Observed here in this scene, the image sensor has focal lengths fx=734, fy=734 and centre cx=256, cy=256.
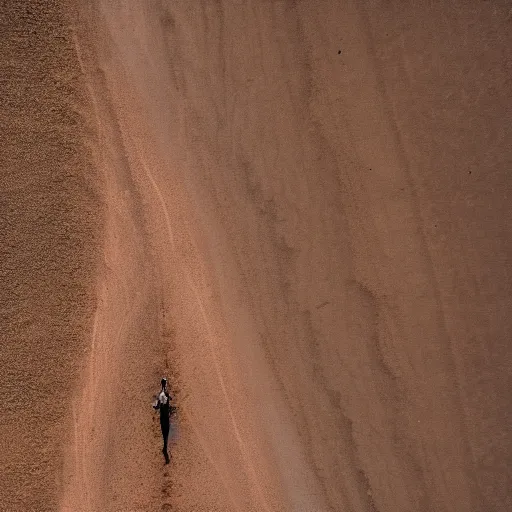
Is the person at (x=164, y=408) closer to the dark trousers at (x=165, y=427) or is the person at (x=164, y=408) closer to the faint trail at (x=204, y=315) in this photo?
the dark trousers at (x=165, y=427)

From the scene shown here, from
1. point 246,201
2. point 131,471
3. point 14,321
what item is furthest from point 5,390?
point 246,201

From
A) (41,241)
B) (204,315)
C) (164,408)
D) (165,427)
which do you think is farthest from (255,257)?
(41,241)

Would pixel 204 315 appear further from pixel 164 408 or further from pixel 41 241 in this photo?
pixel 41 241

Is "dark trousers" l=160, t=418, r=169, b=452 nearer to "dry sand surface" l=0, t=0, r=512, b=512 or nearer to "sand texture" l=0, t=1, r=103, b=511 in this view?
"dry sand surface" l=0, t=0, r=512, b=512

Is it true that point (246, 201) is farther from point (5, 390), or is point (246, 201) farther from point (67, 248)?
point (5, 390)

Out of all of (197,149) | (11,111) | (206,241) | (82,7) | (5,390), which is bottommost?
(5,390)

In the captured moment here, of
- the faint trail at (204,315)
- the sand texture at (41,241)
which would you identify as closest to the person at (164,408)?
the faint trail at (204,315)
